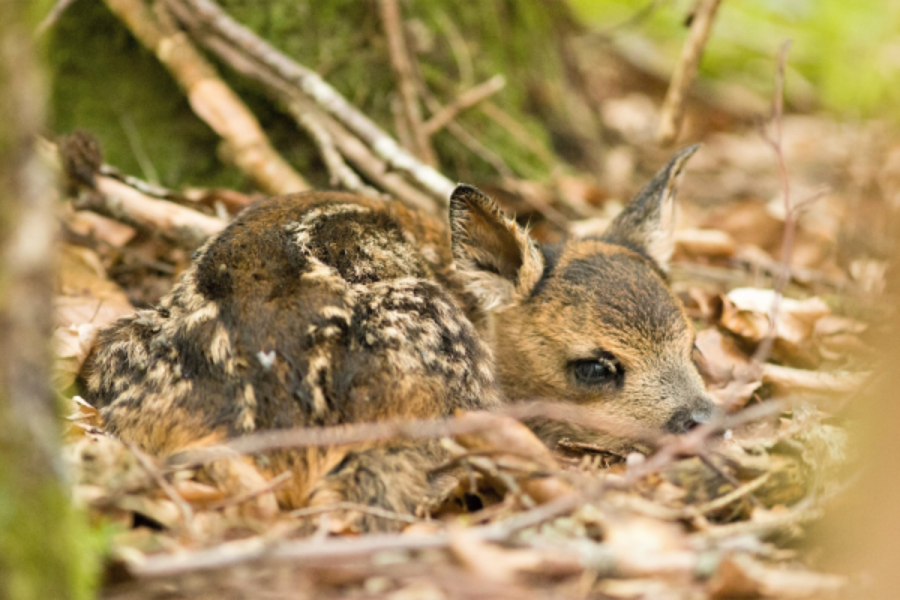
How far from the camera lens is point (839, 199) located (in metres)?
9.17

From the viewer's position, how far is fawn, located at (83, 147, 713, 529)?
353 cm

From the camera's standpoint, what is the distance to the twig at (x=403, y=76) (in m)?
6.95

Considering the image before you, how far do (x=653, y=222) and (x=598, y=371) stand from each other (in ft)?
4.23

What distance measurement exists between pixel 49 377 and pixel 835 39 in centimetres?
1055

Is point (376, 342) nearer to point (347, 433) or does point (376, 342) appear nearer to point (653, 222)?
point (347, 433)

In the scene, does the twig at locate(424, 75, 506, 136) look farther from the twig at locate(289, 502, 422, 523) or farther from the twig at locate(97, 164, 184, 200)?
the twig at locate(289, 502, 422, 523)

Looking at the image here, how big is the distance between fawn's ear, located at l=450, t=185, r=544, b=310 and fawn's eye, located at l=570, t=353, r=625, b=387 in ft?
Answer: 1.85

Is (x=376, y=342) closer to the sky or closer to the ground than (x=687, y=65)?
closer to the ground

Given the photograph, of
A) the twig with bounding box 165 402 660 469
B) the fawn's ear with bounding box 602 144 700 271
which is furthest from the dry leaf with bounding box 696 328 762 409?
the twig with bounding box 165 402 660 469

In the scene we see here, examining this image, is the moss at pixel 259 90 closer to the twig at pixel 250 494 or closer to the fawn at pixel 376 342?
the fawn at pixel 376 342

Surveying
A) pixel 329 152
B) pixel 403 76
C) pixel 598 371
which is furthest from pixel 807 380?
pixel 403 76

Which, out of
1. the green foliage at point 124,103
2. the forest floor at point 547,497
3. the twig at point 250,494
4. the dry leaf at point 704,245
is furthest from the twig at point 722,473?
the green foliage at point 124,103

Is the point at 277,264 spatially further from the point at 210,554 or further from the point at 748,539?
the point at 748,539

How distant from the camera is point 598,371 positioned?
4.70 meters
